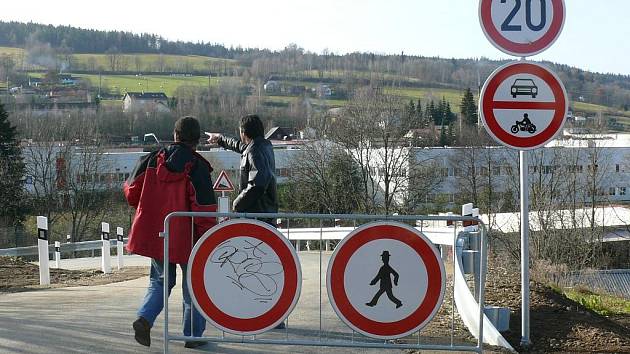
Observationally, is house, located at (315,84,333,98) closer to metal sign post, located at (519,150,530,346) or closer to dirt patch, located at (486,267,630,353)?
dirt patch, located at (486,267,630,353)

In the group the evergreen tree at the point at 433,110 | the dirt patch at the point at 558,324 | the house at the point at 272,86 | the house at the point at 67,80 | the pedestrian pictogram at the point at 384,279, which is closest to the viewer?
the pedestrian pictogram at the point at 384,279

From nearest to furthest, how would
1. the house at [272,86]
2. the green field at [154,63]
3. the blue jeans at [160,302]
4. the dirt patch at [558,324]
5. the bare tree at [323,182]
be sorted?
1. the blue jeans at [160,302]
2. the dirt patch at [558,324]
3. the bare tree at [323,182]
4. the house at [272,86]
5. the green field at [154,63]

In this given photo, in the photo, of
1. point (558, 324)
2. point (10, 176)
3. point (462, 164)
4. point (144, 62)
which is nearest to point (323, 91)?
point (144, 62)

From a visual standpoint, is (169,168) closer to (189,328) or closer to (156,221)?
(156,221)

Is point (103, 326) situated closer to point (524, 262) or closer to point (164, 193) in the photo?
point (164, 193)

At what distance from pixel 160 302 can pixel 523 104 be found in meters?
3.37

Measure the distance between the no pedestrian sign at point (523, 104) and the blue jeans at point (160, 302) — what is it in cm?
279

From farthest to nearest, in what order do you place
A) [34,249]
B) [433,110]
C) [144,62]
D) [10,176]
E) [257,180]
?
1. [144,62]
2. [433,110]
3. [10,176]
4. [34,249]
5. [257,180]

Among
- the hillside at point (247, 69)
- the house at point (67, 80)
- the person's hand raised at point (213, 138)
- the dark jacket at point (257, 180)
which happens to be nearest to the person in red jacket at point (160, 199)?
the dark jacket at point (257, 180)

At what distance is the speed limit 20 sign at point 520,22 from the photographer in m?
7.59

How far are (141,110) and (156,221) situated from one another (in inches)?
3232

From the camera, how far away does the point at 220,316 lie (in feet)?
20.9

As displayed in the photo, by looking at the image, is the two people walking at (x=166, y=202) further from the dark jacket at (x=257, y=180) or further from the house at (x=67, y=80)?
the house at (x=67, y=80)

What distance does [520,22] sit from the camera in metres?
7.62
